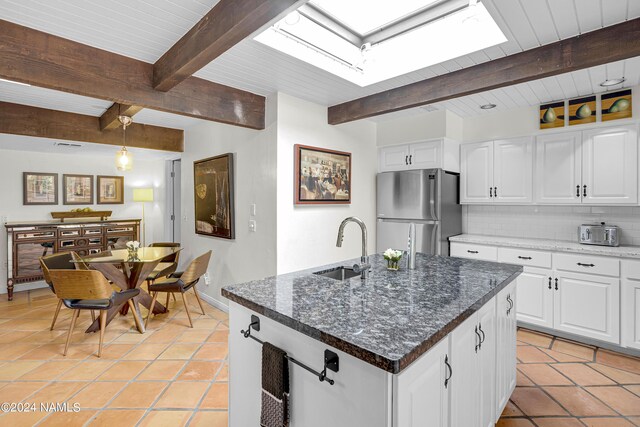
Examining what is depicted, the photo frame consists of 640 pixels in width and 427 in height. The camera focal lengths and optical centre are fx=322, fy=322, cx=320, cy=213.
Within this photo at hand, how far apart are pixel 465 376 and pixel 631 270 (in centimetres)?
247

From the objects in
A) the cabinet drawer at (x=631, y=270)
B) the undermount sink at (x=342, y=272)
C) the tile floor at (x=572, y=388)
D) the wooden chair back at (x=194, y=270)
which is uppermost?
the undermount sink at (x=342, y=272)

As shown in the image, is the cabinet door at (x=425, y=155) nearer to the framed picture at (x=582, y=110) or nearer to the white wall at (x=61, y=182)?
the framed picture at (x=582, y=110)

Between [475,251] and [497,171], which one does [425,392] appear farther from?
[497,171]

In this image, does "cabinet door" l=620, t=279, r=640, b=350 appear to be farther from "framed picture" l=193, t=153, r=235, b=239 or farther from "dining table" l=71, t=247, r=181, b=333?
"dining table" l=71, t=247, r=181, b=333

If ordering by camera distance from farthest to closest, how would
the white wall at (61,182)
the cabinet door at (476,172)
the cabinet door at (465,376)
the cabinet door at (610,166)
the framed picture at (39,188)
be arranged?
the framed picture at (39,188) → the white wall at (61,182) → the cabinet door at (476,172) → the cabinet door at (610,166) → the cabinet door at (465,376)

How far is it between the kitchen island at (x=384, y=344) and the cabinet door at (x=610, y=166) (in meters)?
2.01

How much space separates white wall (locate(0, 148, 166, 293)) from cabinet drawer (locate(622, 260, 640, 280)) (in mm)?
6916

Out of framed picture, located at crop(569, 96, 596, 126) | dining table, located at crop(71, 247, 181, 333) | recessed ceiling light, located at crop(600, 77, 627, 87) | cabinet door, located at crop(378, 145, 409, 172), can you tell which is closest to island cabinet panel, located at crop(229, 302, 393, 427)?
dining table, located at crop(71, 247, 181, 333)

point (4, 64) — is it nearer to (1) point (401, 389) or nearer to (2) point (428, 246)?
(1) point (401, 389)

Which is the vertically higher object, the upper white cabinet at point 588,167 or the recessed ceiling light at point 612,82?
the recessed ceiling light at point 612,82

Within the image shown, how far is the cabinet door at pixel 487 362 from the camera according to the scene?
1.67 metres

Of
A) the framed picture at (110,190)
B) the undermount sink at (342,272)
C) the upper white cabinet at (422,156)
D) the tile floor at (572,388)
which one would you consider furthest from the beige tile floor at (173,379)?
the framed picture at (110,190)

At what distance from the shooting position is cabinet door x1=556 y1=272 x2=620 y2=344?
2.92 metres

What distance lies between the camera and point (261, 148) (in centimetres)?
347
